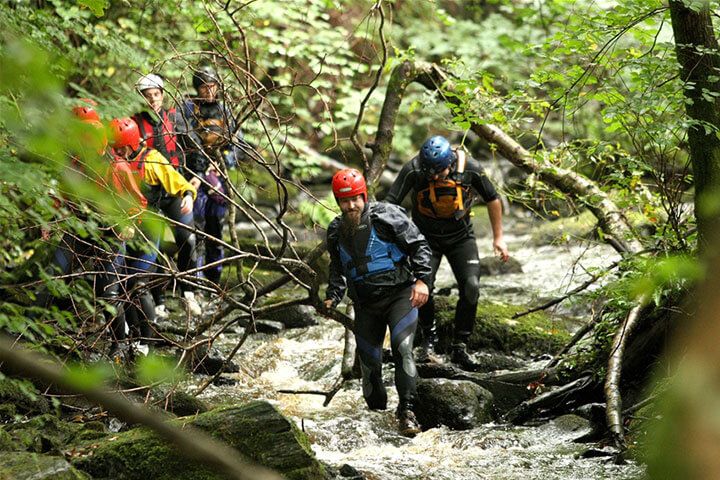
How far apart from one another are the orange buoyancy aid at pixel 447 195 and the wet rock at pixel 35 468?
4.29m

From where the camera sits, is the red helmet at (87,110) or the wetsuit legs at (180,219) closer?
the red helmet at (87,110)

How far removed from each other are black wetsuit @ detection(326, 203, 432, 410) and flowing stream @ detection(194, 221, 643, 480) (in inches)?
17.9

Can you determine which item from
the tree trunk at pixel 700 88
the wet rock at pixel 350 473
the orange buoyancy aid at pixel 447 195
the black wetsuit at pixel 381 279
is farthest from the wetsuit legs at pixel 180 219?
the tree trunk at pixel 700 88

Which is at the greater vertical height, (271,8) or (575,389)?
(271,8)

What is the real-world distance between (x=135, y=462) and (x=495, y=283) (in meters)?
7.82

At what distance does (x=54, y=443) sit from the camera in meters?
5.25

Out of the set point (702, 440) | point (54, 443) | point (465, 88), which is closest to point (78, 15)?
point (465, 88)

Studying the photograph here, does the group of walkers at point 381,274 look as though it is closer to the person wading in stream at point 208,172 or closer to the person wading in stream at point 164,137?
the person wading in stream at point 164,137

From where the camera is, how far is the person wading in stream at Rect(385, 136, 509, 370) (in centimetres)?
761

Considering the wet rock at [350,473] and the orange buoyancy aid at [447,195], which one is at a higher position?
the orange buoyancy aid at [447,195]

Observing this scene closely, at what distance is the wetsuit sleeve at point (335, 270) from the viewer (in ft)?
21.9

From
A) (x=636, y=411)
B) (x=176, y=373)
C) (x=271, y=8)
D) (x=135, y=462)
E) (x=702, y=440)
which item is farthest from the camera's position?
(x=271, y=8)

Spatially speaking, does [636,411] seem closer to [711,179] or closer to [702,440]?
[711,179]

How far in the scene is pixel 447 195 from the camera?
25.3ft
